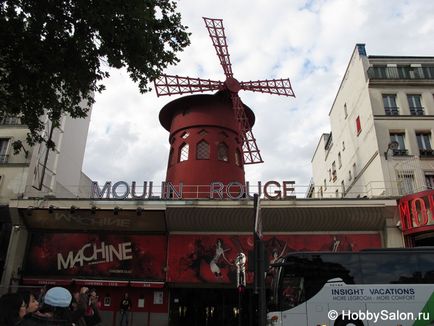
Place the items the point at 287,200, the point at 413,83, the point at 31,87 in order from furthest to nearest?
the point at 413,83 → the point at 287,200 → the point at 31,87

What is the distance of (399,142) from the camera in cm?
1711

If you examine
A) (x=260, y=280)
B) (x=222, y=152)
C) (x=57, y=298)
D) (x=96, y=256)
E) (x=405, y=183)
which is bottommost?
(x=57, y=298)

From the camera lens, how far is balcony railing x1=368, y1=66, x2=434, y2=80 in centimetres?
1828

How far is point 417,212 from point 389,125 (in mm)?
4340

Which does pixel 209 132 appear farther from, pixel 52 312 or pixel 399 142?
pixel 52 312

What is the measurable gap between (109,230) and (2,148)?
Result: 248 inches

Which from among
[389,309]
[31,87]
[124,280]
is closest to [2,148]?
[124,280]

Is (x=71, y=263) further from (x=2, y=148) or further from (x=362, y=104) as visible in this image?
(x=362, y=104)

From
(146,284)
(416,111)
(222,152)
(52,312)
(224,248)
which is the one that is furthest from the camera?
(222,152)

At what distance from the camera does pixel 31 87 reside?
9.39 metres

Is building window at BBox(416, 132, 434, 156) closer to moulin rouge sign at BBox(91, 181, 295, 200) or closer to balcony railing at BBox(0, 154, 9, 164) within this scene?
moulin rouge sign at BBox(91, 181, 295, 200)

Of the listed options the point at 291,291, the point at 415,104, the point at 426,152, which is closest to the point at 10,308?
the point at 291,291

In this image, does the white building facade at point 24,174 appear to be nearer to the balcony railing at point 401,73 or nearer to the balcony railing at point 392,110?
the balcony railing at point 392,110

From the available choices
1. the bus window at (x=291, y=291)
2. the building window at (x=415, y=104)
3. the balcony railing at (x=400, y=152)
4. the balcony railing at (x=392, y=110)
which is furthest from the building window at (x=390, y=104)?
the bus window at (x=291, y=291)
